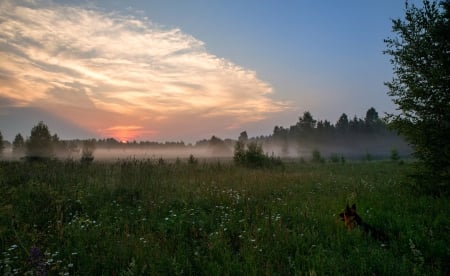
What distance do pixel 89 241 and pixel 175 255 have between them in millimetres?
1975

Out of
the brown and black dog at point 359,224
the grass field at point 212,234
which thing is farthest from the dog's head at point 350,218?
the grass field at point 212,234

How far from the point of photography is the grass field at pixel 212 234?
13.7 ft

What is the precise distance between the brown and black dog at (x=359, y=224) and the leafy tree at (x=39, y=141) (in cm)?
4268

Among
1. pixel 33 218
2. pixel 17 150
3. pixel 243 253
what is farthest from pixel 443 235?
pixel 17 150

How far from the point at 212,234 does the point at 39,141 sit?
43.7 meters

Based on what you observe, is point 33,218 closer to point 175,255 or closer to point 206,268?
point 175,255

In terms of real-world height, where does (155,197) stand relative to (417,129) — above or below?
below

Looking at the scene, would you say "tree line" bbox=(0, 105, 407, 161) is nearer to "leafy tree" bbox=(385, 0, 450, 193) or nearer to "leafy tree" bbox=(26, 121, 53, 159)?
"leafy tree" bbox=(26, 121, 53, 159)

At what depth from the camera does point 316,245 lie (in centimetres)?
496

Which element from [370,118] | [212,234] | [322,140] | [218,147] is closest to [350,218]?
[212,234]

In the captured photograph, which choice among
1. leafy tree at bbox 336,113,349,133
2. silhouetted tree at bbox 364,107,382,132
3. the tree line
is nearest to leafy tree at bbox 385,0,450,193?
the tree line

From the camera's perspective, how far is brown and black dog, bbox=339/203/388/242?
5.35 m

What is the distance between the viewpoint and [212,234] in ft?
17.4

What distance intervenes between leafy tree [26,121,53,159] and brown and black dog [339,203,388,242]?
42681mm
